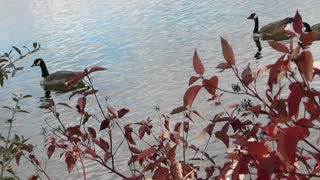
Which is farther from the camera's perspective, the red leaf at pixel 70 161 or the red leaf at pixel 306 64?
the red leaf at pixel 70 161

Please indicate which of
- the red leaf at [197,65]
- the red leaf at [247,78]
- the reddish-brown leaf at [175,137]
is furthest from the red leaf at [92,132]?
the red leaf at [197,65]

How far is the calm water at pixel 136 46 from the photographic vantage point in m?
9.26

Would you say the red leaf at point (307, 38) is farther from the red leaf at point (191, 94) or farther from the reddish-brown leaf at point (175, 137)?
the reddish-brown leaf at point (175, 137)

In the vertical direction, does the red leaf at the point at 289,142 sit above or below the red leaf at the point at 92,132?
above

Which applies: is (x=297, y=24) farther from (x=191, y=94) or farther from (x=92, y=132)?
(x=92, y=132)

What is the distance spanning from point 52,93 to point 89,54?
264cm

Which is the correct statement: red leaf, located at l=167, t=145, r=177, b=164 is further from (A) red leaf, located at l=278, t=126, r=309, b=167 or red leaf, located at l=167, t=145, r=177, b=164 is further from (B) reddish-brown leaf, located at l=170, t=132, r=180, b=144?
(A) red leaf, located at l=278, t=126, r=309, b=167

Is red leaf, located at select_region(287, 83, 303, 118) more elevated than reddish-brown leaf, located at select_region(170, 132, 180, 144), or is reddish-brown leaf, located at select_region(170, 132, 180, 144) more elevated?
red leaf, located at select_region(287, 83, 303, 118)

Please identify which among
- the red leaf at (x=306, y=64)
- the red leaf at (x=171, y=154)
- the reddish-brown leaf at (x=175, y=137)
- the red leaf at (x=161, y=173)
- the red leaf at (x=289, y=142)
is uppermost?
the red leaf at (x=306, y=64)

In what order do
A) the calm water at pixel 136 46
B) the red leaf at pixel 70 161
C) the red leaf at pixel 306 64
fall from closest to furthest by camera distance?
the red leaf at pixel 306 64 < the red leaf at pixel 70 161 < the calm water at pixel 136 46

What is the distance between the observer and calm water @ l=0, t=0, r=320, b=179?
30.4 ft

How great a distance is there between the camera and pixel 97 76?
1174 centimetres

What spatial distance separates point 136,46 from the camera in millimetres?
13828

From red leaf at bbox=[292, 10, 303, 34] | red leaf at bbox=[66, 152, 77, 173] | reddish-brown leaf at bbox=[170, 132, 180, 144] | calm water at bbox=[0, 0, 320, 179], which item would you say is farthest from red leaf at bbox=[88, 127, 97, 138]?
calm water at bbox=[0, 0, 320, 179]
